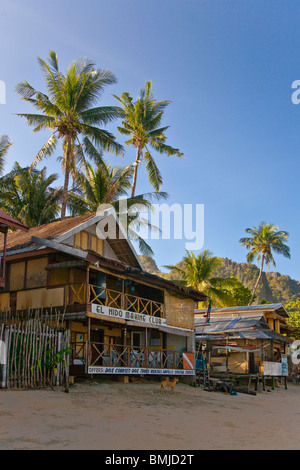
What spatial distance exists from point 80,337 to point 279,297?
74628mm

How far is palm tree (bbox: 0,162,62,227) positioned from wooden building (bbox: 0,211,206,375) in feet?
28.9

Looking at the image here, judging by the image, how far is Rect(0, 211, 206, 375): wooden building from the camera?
52.2ft

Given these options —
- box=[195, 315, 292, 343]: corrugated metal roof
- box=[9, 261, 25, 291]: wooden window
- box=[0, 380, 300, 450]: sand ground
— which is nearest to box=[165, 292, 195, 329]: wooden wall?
box=[195, 315, 292, 343]: corrugated metal roof

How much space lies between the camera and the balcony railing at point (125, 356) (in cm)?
1652

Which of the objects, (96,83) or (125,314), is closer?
(125,314)

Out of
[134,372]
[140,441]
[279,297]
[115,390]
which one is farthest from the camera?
[279,297]

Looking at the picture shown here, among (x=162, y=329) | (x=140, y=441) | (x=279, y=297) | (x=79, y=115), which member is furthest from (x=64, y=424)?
(x=279, y=297)

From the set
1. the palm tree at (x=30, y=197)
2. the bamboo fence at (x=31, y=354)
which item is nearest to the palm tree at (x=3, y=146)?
the palm tree at (x=30, y=197)

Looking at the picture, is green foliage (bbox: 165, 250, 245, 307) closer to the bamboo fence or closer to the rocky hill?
the bamboo fence

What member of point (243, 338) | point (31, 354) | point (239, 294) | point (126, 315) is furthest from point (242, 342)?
point (31, 354)

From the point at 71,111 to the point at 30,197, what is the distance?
6.98 meters

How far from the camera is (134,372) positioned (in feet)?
56.5

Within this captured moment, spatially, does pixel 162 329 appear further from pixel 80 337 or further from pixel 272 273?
pixel 272 273

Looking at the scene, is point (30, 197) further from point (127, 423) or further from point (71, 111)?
point (127, 423)
